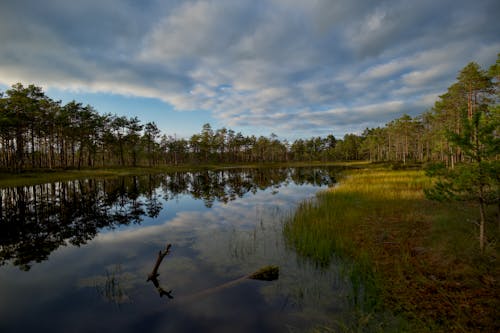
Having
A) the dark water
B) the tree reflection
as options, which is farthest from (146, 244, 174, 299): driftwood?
the tree reflection

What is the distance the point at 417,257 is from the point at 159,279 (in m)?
10.3

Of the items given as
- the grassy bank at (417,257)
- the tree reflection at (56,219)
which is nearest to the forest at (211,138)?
the grassy bank at (417,257)

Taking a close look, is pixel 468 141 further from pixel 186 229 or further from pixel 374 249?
pixel 186 229

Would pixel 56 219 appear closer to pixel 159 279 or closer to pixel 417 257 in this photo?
pixel 159 279

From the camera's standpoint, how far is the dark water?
6.50 meters

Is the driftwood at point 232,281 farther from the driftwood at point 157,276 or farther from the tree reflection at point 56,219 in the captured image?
the tree reflection at point 56,219

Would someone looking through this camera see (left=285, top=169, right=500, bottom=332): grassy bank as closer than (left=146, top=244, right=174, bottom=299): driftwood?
Yes

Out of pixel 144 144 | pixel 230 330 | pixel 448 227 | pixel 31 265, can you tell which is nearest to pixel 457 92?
pixel 448 227

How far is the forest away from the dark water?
7.69 m

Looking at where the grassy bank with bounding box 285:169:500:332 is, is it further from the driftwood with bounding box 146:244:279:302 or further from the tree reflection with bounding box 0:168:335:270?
the tree reflection with bounding box 0:168:335:270

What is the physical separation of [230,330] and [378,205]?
54.1 ft

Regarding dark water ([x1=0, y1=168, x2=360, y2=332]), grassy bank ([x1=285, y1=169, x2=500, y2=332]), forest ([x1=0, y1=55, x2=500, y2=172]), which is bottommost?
dark water ([x1=0, y1=168, x2=360, y2=332])

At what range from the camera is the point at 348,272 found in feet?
26.6

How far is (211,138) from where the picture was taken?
393 feet
